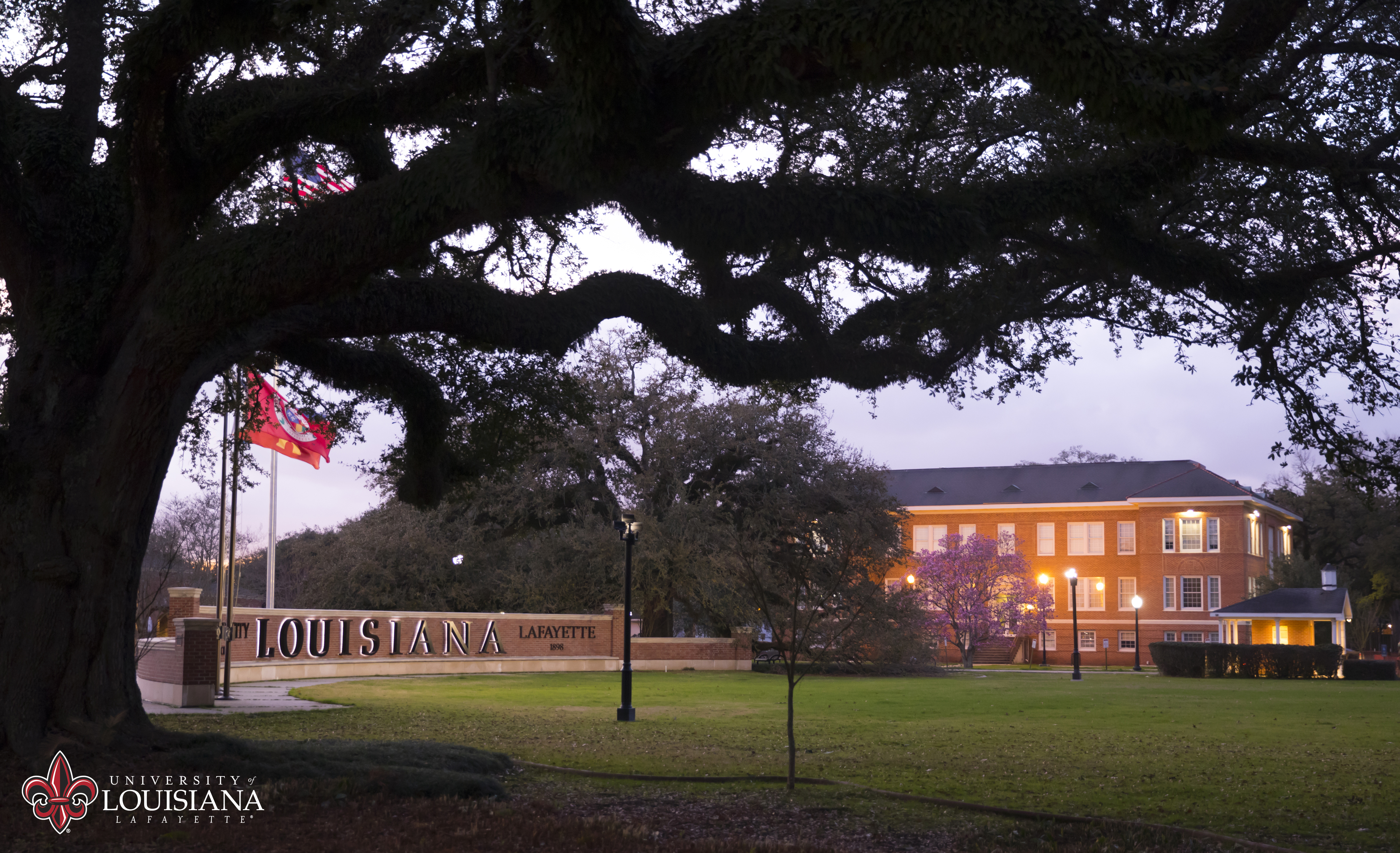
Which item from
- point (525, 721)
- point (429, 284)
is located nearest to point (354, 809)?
point (429, 284)

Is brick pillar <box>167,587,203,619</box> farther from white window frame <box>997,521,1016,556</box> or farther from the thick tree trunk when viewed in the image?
white window frame <box>997,521,1016,556</box>

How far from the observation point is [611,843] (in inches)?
262

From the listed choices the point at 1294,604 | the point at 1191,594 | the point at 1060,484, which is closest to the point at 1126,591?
the point at 1191,594

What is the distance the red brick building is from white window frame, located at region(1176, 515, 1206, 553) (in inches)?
1.9

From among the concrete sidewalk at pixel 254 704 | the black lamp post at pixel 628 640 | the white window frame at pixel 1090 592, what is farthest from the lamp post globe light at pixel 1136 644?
the concrete sidewalk at pixel 254 704

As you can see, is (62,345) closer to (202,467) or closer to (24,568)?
(24,568)

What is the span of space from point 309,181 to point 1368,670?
35764 millimetres

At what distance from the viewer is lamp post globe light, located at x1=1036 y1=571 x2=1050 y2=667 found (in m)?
53.2

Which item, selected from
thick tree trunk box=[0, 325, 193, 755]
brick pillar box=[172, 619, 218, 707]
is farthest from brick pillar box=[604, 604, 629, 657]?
thick tree trunk box=[0, 325, 193, 755]

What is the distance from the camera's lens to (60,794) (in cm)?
755

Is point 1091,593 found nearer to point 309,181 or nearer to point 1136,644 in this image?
point 1136,644

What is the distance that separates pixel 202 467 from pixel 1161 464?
2108 inches

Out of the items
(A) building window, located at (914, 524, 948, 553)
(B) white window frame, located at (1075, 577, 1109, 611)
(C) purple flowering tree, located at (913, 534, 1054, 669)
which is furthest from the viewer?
(A) building window, located at (914, 524, 948, 553)

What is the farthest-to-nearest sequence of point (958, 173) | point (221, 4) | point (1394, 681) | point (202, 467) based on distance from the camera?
point (1394, 681), point (202, 467), point (958, 173), point (221, 4)
